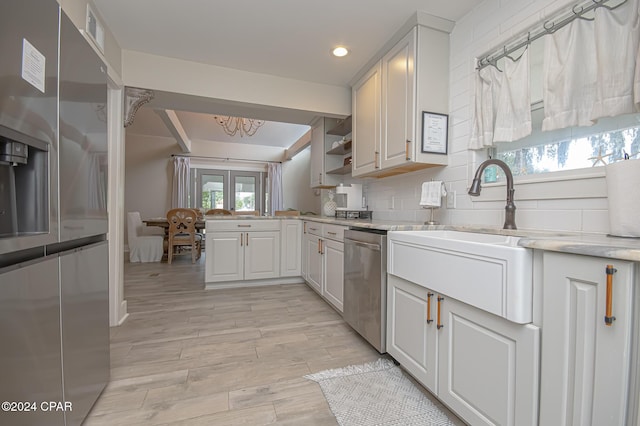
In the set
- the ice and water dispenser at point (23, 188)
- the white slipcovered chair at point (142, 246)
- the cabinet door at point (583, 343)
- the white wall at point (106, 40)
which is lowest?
the white slipcovered chair at point (142, 246)

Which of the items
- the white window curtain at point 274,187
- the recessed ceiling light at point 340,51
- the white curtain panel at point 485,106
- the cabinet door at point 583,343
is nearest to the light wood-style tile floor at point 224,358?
the cabinet door at point 583,343

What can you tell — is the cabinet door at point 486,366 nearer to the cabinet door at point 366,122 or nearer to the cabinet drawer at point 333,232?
the cabinet drawer at point 333,232

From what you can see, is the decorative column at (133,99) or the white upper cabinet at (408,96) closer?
the white upper cabinet at (408,96)

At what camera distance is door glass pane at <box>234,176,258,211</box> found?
25.3 feet

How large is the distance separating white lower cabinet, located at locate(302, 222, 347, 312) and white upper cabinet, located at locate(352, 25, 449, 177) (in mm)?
753

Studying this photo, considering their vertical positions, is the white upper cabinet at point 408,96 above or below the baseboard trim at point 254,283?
above

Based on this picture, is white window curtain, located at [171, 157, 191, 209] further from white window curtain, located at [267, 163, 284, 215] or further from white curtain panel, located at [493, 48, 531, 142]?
white curtain panel, located at [493, 48, 531, 142]

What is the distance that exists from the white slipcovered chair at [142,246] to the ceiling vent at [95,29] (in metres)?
3.75

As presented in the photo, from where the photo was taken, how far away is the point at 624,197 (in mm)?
1032

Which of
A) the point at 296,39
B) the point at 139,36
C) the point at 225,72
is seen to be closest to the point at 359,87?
the point at 296,39

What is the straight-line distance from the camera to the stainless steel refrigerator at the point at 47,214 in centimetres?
77

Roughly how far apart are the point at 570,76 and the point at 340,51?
1.71 meters

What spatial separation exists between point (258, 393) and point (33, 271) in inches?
44.3

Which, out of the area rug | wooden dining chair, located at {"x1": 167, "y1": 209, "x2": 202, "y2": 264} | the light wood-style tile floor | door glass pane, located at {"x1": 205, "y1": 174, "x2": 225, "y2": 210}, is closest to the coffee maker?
the light wood-style tile floor
